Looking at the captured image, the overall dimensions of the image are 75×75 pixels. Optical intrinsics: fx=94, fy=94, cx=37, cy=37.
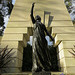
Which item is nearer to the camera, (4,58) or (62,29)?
(4,58)

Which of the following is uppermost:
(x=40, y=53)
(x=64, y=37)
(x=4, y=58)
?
(x=64, y=37)

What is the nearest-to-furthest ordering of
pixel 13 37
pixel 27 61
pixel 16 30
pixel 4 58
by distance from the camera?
pixel 4 58 < pixel 13 37 < pixel 16 30 < pixel 27 61

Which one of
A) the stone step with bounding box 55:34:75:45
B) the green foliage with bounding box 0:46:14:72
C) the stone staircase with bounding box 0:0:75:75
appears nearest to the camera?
the green foliage with bounding box 0:46:14:72

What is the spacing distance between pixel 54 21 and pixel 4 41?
3526 millimetres

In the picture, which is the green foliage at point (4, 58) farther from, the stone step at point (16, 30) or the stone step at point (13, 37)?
the stone step at point (16, 30)

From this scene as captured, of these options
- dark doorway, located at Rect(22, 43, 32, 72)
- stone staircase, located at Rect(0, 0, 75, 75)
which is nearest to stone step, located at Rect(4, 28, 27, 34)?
stone staircase, located at Rect(0, 0, 75, 75)

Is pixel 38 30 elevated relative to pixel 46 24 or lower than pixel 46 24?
lower

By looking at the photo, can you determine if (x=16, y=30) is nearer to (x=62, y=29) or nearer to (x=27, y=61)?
(x=62, y=29)

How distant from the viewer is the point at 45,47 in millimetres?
3549

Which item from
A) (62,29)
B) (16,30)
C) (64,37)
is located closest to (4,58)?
(16,30)

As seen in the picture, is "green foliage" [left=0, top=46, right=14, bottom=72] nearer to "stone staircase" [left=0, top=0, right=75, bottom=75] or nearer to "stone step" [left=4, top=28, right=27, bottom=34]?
"stone staircase" [left=0, top=0, right=75, bottom=75]

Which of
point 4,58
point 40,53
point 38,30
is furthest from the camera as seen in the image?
point 4,58

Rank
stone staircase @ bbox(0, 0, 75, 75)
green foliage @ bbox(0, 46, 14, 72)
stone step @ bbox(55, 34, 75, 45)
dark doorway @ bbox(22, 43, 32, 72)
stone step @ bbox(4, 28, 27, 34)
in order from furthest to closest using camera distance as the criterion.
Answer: dark doorway @ bbox(22, 43, 32, 72)
stone step @ bbox(4, 28, 27, 34)
stone step @ bbox(55, 34, 75, 45)
stone staircase @ bbox(0, 0, 75, 75)
green foliage @ bbox(0, 46, 14, 72)

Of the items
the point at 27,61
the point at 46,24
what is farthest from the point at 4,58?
the point at 27,61
